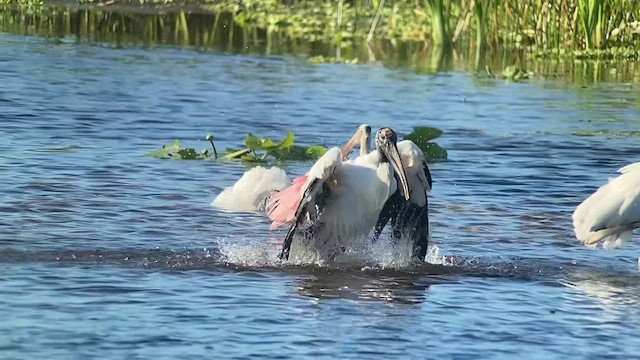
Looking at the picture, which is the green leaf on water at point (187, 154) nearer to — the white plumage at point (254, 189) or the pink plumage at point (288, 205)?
the white plumage at point (254, 189)

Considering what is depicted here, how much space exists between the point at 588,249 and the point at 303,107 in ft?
27.3

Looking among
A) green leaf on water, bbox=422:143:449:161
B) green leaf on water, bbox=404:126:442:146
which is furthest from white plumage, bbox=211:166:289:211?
green leaf on water, bbox=422:143:449:161

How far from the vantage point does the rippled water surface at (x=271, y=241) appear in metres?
8.12

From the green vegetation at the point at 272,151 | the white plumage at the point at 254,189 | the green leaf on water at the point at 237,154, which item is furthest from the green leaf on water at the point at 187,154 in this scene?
the white plumage at the point at 254,189

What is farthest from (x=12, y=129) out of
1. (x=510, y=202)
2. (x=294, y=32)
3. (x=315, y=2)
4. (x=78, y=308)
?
(x=315, y=2)

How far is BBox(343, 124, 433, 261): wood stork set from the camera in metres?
10.1

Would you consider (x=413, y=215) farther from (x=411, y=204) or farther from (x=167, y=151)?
(x=167, y=151)

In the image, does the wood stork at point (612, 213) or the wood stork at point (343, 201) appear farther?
the wood stork at point (612, 213)

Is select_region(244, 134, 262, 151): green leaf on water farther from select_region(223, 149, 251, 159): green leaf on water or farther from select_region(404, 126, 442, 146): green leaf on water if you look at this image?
select_region(404, 126, 442, 146): green leaf on water

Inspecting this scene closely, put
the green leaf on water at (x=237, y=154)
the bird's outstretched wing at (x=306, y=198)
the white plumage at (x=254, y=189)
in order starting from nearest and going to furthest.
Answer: the bird's outstretched wing at (x=306, y=198), the white plumage at (x=254, y=189), the green leaf on water at (x=237, y=154)

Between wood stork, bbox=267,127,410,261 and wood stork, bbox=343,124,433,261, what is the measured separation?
13cm

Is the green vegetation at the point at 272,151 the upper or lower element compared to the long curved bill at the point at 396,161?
lower

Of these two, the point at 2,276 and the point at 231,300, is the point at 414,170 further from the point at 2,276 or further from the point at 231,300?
the point at 2,276

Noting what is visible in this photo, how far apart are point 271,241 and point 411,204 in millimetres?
1052
